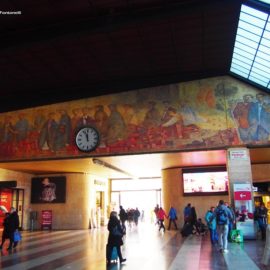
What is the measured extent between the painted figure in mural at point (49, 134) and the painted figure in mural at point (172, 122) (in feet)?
19.6

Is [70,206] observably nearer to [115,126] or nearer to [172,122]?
[115,126]

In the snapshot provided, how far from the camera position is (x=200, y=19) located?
12.6 m

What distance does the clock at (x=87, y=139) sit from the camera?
18.2 m

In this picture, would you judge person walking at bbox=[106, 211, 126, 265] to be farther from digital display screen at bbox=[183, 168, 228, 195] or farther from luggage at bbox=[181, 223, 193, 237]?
digital display screen at bbox=[183, 168, 228, 195]

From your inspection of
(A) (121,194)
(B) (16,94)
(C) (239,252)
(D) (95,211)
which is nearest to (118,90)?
(B) (16,94)

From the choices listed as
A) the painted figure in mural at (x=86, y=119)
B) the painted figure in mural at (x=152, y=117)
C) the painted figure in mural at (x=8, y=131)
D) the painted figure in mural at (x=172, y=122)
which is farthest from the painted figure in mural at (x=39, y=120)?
the painted figure in mural at (x=172, y=122)

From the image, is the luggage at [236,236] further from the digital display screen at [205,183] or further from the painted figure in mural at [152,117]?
the digital display screen at [205,183]

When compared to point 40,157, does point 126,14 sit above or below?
above

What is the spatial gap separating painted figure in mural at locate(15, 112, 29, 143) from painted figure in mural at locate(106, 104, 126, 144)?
4.87 m

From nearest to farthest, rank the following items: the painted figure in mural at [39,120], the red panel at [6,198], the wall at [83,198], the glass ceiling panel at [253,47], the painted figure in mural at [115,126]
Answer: the glass ceiling panel at [253,47] → the painted figure in mural at [115,126] → the painted figure in mural at [39,120] → the wall at [83,198] → the red panel at [6,198]

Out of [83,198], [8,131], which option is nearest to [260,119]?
[8,131]

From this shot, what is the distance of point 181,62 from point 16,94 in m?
8.95

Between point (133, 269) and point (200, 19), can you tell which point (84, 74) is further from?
point (133, 269)

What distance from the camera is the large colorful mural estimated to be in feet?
55.2
